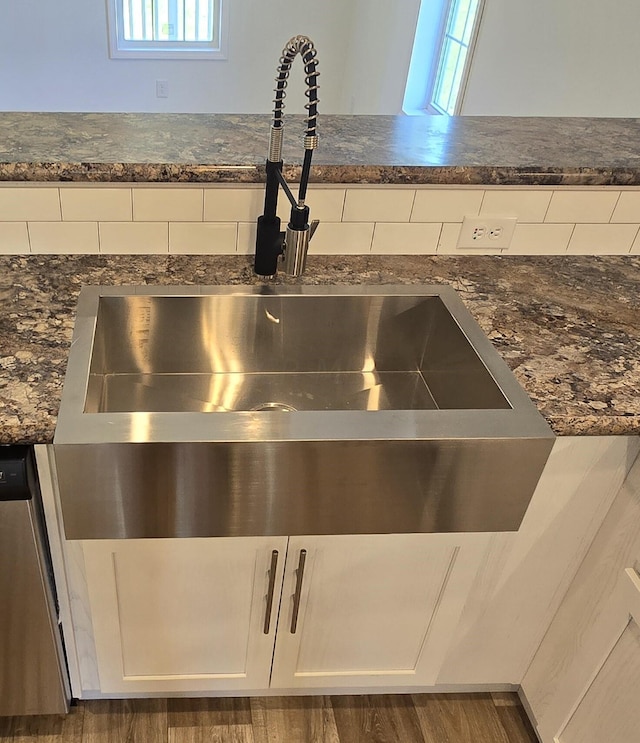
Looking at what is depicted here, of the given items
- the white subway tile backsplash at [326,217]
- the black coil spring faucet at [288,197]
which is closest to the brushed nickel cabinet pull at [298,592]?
the black coil spring faucet at [288,197]

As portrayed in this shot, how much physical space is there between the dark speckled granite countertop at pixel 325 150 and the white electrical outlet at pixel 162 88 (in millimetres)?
3844

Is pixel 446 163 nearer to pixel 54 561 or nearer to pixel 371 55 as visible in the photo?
pixel 54 561

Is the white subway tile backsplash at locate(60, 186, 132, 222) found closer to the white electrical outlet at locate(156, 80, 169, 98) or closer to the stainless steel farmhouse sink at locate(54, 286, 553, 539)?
the stainless steel farmhouse sink at locate(54, 286, 553, 539)

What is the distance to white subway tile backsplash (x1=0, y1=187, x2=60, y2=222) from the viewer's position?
125 centimetres

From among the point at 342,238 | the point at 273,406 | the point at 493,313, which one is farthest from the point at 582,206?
the point at 273,406

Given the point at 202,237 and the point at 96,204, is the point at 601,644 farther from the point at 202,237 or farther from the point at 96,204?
the point at 96,204

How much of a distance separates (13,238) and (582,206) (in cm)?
120

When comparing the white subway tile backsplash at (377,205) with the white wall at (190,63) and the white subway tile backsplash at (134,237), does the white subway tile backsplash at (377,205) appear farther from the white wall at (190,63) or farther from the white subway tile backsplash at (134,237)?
the white wall at (190,63)

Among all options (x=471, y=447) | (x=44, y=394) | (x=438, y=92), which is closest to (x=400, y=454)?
(x=471, y=447)

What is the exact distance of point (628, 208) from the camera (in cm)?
146

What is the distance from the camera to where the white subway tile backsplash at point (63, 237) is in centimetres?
131

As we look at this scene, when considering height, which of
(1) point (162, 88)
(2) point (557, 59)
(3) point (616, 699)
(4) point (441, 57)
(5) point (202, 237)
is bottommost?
(3) point (616, 699)

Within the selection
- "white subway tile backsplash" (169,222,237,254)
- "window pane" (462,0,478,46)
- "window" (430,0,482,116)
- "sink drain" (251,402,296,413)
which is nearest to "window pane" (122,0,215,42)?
"window" (430,0,482,116)

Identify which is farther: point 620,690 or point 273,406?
point 273,406
